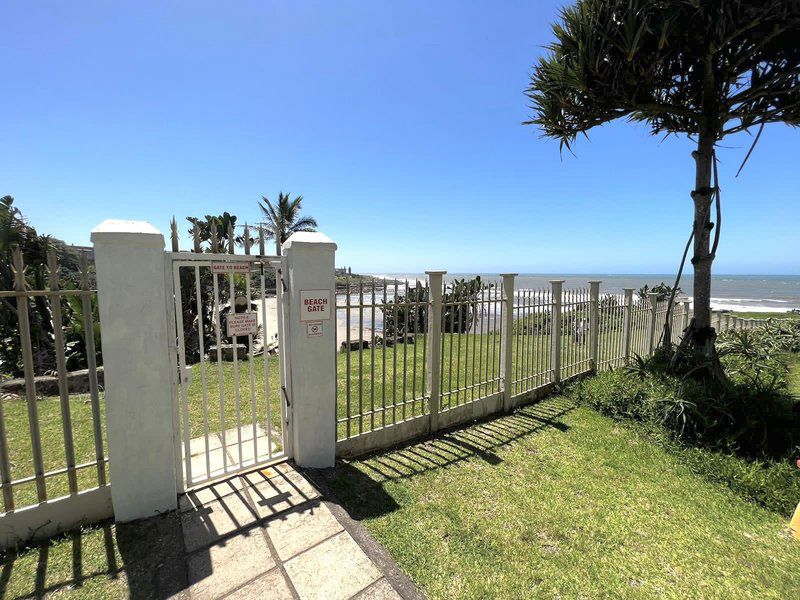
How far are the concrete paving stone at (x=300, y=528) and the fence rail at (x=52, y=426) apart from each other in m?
1.37

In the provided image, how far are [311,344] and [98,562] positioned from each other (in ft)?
6.72

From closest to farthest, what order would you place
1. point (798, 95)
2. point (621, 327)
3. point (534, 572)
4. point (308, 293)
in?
point (534, 572)
point (308, 293)
point (798, 95)
point (621, 327)

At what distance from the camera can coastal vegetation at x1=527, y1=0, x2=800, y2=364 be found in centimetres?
449

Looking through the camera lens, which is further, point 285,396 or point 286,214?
point 286,214

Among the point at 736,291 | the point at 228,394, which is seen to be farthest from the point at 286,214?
the point at 736,291

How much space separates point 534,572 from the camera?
8.18 feet

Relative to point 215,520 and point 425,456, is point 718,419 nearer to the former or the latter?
point 425,456

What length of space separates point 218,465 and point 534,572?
9.76ft

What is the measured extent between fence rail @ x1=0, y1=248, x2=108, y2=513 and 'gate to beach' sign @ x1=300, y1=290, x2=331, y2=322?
151 centimetres

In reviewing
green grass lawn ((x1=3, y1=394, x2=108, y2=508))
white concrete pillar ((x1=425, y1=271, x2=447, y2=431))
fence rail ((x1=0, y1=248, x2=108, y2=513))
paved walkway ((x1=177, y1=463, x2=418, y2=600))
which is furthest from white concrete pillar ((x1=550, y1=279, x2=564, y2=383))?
green grass lawn ((x1=3, y1=394, x2=108, y2=508))

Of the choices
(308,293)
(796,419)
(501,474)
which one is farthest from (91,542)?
(796,419)

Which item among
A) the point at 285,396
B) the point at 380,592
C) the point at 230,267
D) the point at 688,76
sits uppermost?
the point at 688,76

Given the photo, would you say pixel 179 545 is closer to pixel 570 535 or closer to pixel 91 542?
pixel 91 542

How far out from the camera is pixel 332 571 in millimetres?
2355
